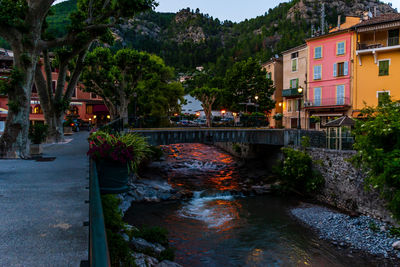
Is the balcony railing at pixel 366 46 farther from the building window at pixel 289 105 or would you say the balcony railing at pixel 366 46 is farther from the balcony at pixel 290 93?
the building window at pixel 289 105

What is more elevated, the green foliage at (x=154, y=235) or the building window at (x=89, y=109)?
the building window at (x=89, y=109)

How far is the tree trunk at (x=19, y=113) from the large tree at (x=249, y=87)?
3343cm

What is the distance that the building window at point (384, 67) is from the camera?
32269 millimetres

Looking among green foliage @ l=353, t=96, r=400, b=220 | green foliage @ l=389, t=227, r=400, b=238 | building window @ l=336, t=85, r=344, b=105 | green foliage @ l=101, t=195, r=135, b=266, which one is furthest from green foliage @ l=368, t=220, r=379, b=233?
building window @ l=336, t=85, r=344, b=105

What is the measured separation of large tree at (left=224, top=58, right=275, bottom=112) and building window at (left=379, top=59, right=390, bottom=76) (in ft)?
50.2

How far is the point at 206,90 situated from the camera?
37.2 meters

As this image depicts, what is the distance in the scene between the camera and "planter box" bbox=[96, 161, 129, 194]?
21.2 ft

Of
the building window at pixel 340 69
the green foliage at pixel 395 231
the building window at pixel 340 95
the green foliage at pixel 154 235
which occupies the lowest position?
the green foliage at pixel 395 231

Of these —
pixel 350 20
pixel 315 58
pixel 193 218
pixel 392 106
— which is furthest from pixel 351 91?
pixel 193 218

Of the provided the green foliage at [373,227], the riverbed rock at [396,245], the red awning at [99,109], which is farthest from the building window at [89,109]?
the riverbed rock at [396,245]

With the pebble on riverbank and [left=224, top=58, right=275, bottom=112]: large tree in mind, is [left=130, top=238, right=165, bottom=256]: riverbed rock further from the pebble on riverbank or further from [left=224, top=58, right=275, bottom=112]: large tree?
[left=224, top=58, right=275, bottom=112]: large tree

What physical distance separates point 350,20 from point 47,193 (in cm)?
4787

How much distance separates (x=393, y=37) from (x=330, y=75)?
7.92 meters

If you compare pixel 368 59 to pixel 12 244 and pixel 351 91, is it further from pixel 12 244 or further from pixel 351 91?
pixel 12 244
